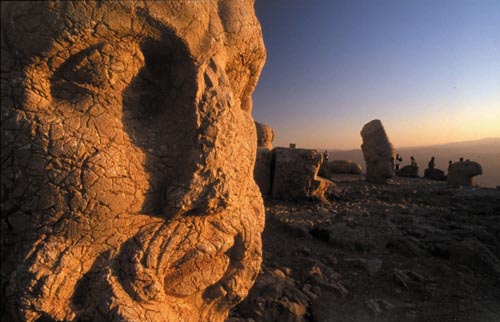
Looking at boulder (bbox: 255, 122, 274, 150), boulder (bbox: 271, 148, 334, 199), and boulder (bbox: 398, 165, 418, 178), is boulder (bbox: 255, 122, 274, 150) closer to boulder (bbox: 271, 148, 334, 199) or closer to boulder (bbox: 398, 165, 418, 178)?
boulder (bbox: 271, 148, 334, 199)

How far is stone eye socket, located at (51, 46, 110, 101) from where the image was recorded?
127 centimetres

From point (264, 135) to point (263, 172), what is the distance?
2130 millimetres

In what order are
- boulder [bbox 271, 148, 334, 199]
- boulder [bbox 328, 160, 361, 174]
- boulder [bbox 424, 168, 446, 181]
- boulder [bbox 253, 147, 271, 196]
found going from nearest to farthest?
boulder [bbox 271, 148, 334, 199] < boulder [bbox 253, 147, 271, 196] < boulder [bbox 424, 168, 446, 181] < boulder [bbox 328, 160, 361, 174]

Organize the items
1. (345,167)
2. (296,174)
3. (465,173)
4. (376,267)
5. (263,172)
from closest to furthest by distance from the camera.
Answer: (376,267) → (296,174) → (263,172) → (465,173) → (345,167)

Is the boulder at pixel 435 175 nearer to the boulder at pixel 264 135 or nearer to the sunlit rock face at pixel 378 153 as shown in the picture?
the sunlit rock face at pixel 378 153

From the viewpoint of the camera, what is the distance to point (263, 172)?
6.85 meters

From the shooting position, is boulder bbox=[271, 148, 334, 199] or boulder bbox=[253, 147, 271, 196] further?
boulder bbox=[253, 147, 271, 196]

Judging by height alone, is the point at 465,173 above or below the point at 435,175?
above

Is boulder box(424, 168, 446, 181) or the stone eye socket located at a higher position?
the stone eye socket

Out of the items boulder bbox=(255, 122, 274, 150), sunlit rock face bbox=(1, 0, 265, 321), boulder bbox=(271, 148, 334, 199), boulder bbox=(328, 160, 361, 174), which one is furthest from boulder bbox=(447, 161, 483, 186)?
sunlit rock face bbox=(1, 0, 265, 321)

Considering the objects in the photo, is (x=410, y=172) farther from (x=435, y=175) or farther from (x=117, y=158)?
(x=117, y=158)

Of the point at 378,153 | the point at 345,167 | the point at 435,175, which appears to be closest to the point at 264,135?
the point at 378,153

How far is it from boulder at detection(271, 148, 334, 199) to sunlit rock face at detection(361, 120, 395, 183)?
444cm

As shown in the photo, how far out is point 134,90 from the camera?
4.89ft
